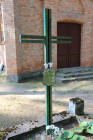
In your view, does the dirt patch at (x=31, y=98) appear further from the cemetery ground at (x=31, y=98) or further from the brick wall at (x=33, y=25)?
the brick wall at (x=33, y=25)

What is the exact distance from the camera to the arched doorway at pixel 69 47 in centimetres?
728

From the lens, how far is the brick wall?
221 inches

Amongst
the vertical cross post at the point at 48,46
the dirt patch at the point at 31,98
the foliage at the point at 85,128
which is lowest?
the dirt patch at the point at 31,98

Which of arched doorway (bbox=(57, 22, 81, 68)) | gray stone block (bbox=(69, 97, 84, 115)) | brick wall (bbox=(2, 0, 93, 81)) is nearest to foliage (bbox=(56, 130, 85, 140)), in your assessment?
gray stone block (bbox=(69, 97, 84, 115))

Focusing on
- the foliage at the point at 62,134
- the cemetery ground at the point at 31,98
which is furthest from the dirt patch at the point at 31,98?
the foliage at the point at 62,134

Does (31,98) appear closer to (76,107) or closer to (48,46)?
(76,107)

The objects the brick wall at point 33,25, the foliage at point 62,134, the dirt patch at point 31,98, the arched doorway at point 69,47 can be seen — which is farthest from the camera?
the arched doorway at point 69,47

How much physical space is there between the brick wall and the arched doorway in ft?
0.92

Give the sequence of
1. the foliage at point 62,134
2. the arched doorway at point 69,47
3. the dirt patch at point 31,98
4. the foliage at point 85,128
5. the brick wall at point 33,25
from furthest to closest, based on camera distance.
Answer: the arched doorway at point 69,47 < the brick wall at point 33,25 < the dirt patch at point 31,98 < the foliage at point 85,128 < the foliage at point 62,134

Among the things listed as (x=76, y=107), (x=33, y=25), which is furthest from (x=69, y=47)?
(x=76, y=107)

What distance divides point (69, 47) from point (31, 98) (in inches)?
176

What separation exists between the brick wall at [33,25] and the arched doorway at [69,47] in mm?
281

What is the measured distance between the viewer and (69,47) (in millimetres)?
7605

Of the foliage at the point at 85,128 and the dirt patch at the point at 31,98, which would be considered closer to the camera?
the foliage at the point at 85,128
